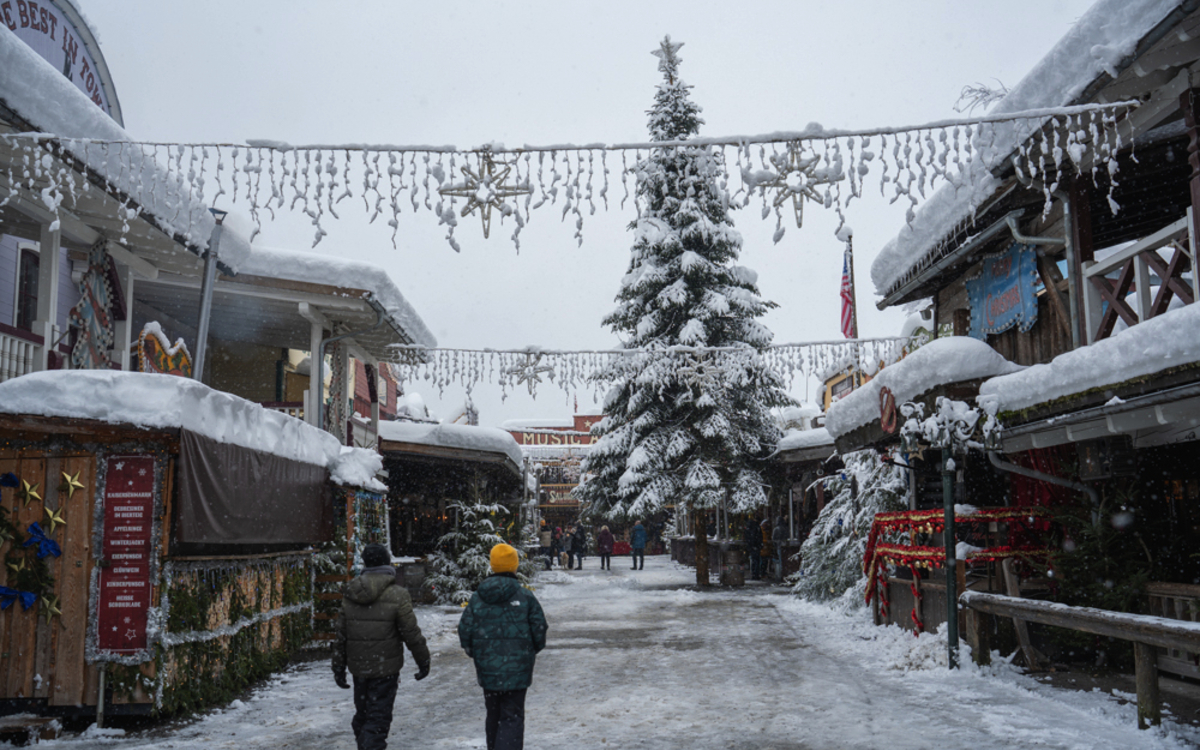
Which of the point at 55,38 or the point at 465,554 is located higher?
the point at 55,38

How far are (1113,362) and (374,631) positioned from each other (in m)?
5.95

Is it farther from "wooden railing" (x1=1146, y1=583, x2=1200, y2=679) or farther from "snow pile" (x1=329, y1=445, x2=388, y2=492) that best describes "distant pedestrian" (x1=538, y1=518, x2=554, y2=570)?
"wooden railing" (x1=1146, y1=583, x2=1200, y2=679)

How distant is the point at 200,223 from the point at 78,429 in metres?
4.57

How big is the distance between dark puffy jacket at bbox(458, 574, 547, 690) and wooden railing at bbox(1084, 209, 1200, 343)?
5.93 metres

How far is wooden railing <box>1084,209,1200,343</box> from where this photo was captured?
786 cm

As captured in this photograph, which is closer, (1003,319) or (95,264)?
(95,264)

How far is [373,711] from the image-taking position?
6.15 metres

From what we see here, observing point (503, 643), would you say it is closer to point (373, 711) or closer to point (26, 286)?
point (373, 711)

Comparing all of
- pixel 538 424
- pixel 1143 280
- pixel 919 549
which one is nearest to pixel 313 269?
pixel 919 549

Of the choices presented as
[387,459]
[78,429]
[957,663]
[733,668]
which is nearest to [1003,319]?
[957,663]

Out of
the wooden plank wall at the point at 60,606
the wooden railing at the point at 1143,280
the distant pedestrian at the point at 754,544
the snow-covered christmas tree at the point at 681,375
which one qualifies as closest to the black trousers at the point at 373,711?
the wooden plank wall at the point at 60,606

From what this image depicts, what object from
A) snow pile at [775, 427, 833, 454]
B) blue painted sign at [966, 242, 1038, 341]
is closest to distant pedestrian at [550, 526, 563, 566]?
snow pile at [775, 427, 833, 454]

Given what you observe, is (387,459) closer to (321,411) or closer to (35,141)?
(321,411)

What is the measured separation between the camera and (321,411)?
15.0m
